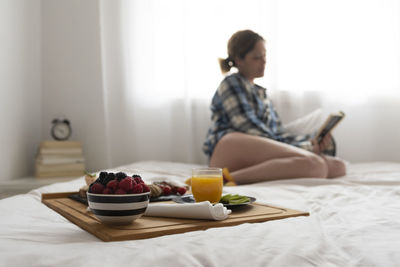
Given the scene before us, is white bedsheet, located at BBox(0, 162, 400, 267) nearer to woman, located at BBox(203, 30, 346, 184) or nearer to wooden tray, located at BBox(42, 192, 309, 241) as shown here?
wooden tray, located at BBox(42, 192, 309, 241)

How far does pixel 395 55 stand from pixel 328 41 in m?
0.42

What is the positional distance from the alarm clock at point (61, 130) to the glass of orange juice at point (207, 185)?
1605 mm

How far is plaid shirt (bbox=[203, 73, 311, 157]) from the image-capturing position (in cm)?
208

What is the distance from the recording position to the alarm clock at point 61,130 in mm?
2439

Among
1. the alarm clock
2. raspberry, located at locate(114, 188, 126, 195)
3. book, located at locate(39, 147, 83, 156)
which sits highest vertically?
raspberry, located at locate(114, 188, 126, 195)

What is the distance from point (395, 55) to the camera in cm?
263

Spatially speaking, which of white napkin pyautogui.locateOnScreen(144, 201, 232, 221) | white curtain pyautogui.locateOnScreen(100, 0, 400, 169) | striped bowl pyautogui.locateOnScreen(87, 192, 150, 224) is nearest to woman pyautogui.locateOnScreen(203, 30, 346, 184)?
white curtain pyautogui.locateOnScreen(100, 0, 400, 169)

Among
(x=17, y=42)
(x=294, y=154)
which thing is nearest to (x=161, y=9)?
(x=17, y=42)

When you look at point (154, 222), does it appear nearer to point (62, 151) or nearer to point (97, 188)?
point (97, 188)

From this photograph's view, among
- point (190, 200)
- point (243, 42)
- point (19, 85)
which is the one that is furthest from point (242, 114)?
point (19, 85)

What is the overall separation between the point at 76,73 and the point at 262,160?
53.4 inches

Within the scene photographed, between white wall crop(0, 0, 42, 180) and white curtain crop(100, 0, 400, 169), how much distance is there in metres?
0.42

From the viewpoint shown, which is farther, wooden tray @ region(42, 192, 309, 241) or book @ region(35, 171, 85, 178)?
book @ region(35, 171, 85, 178)

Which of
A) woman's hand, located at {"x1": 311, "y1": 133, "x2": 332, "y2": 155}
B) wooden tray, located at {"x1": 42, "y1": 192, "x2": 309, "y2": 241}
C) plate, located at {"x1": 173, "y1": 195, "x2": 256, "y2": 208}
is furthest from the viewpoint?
woman's hand, located at {"x1": 311, "y1": 133, "x2": 332, "y2": 155}
